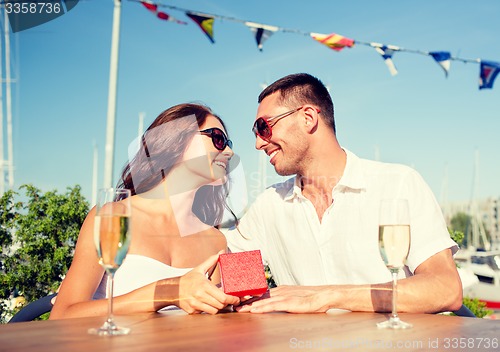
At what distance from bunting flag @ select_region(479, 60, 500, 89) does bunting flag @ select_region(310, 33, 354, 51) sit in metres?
3.03

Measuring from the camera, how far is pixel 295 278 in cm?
321

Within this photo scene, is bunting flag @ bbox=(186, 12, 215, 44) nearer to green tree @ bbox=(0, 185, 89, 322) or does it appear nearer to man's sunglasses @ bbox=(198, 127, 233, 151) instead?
green tree @ bbox=(0, 185, 89, 322)

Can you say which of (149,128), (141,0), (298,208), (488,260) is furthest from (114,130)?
(488,260)

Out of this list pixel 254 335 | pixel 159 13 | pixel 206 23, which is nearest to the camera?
pixel 254 335

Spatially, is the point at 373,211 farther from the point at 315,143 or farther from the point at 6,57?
the point at 6,57

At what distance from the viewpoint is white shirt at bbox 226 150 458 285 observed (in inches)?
117

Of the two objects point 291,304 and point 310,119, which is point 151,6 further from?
point 291,304

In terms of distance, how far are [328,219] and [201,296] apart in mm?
1389

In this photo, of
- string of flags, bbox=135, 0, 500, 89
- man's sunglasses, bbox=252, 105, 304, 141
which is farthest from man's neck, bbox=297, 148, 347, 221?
string of flags, bbox=135, 0, 500, 89

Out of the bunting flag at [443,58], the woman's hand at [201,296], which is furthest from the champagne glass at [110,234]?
the bunting flag at [443,58]

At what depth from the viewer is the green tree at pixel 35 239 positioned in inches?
156

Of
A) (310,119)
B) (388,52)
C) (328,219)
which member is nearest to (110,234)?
(328,219)

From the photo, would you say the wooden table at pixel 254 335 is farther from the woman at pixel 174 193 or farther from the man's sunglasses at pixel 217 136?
the man's sunglasses at pixel 217 136

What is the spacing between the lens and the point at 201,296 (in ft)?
6.24
